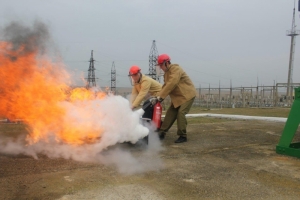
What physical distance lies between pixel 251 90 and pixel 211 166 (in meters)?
28.4

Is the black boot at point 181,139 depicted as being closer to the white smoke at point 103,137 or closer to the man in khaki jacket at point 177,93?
the man in khaki jacket at point 177,93

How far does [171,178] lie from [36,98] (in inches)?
135

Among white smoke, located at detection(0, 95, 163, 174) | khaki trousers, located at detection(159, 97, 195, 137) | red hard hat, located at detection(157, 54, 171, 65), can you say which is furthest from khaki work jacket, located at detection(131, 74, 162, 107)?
white smoke, located at detection(0, 95, 163, 174)

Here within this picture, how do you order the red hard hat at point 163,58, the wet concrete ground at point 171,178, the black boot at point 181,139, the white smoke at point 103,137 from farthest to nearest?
the red hard hat at point 163,58
the black boot at point 181,139
the white smoke at point 103,137
the wet concrete ground at point 171,178

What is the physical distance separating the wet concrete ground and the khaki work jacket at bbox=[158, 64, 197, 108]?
162 centimetres

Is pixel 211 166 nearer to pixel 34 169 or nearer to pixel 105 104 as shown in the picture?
pixel 105 104

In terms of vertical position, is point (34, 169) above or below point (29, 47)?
below

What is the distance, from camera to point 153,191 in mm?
3549

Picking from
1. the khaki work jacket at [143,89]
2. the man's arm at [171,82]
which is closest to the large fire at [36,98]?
the khaki work jacket at [143,89]

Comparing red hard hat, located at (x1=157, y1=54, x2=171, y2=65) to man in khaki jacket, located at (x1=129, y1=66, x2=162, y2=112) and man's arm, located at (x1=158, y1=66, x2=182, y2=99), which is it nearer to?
man's arm, located at (x1=158, y1=66, x2=182, y2=99)

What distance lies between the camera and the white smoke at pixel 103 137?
5.25 m

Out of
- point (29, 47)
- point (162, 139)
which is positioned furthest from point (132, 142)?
point (29, 47)

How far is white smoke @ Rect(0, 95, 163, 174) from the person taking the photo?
5254mm

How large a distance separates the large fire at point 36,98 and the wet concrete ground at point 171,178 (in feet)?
2.57
